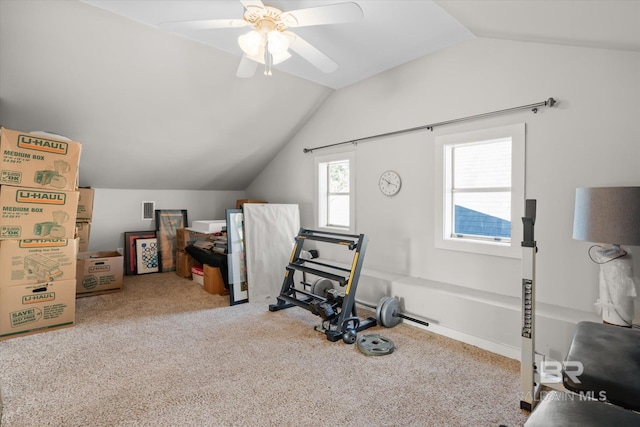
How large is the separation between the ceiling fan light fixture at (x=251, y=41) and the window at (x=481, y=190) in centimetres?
200

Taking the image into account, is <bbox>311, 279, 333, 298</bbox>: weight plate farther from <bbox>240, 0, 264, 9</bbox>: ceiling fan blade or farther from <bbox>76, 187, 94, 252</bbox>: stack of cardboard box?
<bbox>76, 187, 94, 252</bbox>: stack of cardboard box

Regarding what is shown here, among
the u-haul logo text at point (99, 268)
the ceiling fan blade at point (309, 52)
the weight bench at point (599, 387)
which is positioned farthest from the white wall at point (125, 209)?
the weight bench at point (599, 387)

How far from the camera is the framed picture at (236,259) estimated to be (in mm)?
3993

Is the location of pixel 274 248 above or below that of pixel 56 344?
above

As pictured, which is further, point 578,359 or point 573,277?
point 573,277

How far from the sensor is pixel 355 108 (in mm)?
4281

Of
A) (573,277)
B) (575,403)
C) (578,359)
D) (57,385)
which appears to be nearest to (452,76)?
(573,277)

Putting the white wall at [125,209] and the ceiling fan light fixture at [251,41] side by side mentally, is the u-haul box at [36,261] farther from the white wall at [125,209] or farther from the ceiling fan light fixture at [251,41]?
the ceiling fan light fixture at [251,41]

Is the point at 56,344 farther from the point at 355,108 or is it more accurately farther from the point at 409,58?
the point at 409,58

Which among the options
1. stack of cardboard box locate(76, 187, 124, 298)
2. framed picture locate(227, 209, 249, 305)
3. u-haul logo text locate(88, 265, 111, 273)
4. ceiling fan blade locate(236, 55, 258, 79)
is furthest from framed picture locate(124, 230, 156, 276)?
ceiling fan blade locate(236, 55, 258, 79)

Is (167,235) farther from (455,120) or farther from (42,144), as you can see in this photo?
(455,120)

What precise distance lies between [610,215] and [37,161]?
4.25 meters

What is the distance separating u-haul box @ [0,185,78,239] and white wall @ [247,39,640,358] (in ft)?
10.1

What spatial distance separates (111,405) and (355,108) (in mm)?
3795
